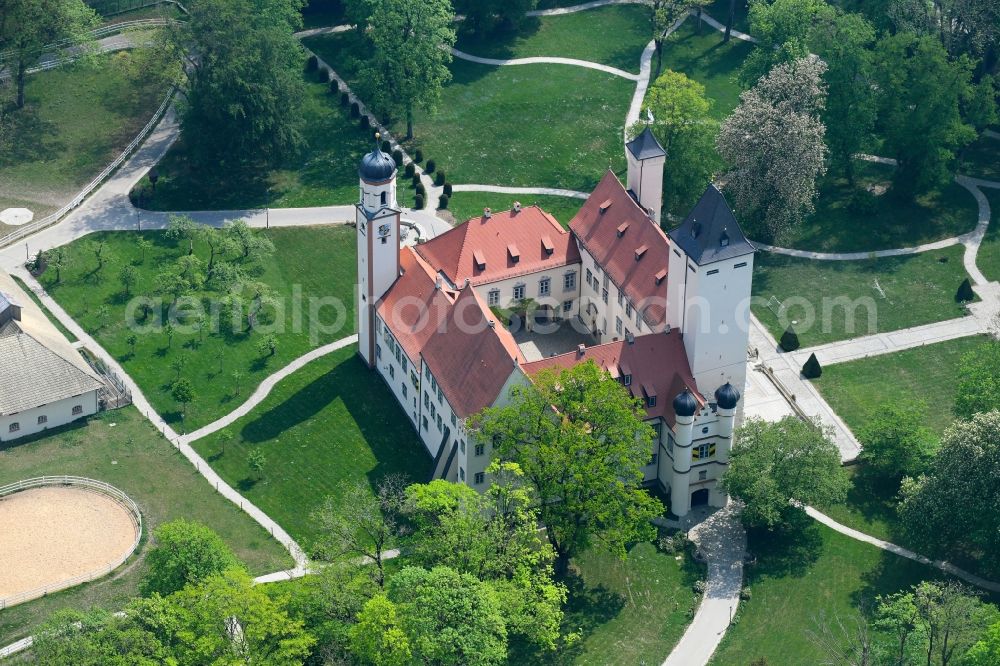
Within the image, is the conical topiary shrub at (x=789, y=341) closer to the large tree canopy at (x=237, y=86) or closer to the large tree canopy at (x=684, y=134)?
the large tree canopy at (x=684, y=134)

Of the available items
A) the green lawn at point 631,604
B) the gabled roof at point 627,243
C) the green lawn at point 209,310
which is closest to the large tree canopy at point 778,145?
the gabled roof at point 627,243

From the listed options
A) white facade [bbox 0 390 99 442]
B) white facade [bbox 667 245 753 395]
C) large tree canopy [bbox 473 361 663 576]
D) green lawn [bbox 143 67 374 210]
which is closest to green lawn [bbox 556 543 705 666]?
large tree canopy [bbox 473 361 663 576]

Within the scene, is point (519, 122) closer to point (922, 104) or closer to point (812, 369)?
point (922, 104)

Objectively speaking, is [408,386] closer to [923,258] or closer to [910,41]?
[923,258]

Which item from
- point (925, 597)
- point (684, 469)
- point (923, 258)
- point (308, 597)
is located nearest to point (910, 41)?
point (923, 258)

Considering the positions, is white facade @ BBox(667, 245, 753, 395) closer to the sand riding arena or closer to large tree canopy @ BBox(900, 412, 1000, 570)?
large tree canopy @ BBox(900, 412, 1000, 570)

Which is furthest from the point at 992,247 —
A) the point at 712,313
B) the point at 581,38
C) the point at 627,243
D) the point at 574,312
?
the point at 581,38
